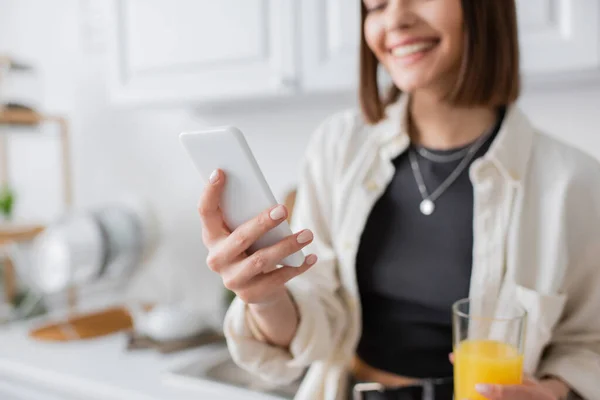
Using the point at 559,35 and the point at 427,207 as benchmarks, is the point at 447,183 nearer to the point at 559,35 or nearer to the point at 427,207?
the point at 427,207

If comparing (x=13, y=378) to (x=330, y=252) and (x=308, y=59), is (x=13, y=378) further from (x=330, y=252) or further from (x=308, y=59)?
(x=308, y=59)

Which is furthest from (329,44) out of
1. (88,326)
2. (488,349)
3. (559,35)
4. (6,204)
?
(6,204)

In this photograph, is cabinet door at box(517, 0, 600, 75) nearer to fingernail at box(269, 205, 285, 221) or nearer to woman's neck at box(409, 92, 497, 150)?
woman's neck at box(409, 92, 497, 150)

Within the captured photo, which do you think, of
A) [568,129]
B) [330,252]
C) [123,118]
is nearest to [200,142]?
[330,252]

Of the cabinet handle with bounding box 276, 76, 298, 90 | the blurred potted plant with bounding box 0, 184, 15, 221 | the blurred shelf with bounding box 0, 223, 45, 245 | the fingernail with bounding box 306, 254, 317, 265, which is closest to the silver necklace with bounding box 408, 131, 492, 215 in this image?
the fingernail with bounding box 306, 254, 317, 265

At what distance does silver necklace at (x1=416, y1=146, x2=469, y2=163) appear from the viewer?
88 centimetres

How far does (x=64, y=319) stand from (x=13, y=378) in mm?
280

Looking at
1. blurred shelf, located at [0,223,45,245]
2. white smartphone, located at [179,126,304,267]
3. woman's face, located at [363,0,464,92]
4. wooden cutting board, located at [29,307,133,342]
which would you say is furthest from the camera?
blurred shelf, located at [0,223,45,245]

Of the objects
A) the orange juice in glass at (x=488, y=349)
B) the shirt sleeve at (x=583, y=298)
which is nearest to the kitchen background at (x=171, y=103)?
the shirt sleeve at (x=583, y=298)

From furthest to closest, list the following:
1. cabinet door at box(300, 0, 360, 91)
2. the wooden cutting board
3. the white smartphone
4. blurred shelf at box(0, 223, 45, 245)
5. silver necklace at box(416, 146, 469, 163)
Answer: blurred shelf at box(0, 223, 45, 245), the wooden cutting board, cabinet door at box(300, 0, 360, 91), silver necklace at box(416, 146, 469, 163), the white smartphone

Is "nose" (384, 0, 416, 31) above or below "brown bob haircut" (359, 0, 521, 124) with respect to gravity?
above

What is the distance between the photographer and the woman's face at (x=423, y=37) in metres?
0.78

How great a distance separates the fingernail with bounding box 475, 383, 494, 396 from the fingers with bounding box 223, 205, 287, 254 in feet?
0.87

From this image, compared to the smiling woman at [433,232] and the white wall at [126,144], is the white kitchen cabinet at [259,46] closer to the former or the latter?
the smiling woman at [433,232]
